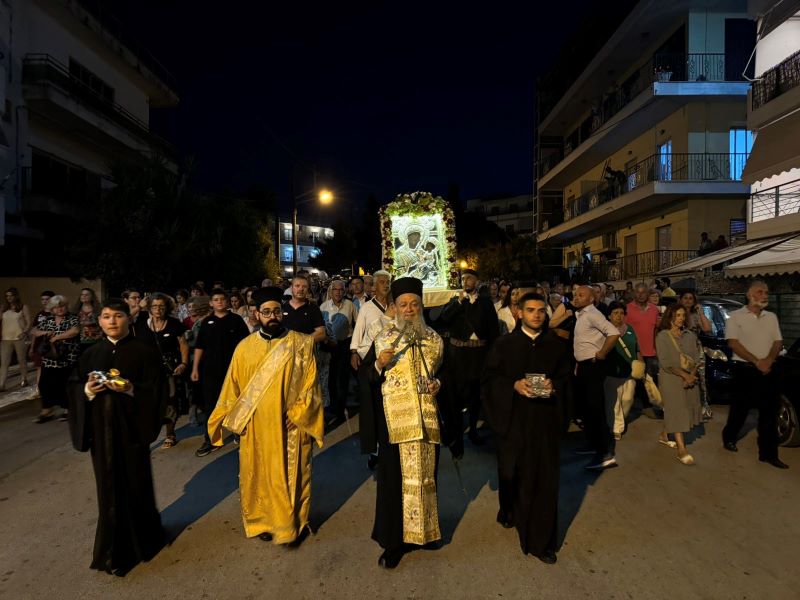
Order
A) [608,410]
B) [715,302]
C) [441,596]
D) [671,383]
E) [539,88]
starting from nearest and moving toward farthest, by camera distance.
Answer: [441,596], [671,383], [608,410], [715,302], [539,88]

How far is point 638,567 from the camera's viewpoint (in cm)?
362

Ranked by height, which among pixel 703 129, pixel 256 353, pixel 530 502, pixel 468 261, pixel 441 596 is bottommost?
pixel 441 596

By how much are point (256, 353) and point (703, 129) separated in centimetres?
2093

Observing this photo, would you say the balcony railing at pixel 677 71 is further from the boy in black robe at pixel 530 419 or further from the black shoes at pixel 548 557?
the black shoes at pixel 548 557

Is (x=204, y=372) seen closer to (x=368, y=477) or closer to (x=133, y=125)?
(x=368, y=477)

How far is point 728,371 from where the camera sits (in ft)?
28.2

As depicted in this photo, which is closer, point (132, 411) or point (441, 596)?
point (441, 596)

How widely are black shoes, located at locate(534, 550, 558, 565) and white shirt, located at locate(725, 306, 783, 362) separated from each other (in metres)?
3.86

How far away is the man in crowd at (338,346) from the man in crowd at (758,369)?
5098 mm

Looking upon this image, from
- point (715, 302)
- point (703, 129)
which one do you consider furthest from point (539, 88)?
point (715, 302)

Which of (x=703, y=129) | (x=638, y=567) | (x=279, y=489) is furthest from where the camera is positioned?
(x=703, y=129)

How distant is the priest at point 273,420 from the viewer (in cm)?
384

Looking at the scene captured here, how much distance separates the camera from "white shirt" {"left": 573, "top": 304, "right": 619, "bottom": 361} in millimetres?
5746

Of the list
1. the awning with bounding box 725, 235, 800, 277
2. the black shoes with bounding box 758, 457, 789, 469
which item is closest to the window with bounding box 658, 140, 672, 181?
the awning with bounding box 725, 235, 800, 277
